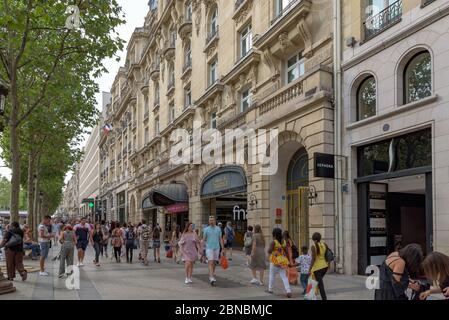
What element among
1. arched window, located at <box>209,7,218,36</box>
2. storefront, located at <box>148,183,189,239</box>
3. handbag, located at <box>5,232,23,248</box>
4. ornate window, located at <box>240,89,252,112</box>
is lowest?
handbag, located at <box>5,232,23,248</box>

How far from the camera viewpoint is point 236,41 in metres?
21.9

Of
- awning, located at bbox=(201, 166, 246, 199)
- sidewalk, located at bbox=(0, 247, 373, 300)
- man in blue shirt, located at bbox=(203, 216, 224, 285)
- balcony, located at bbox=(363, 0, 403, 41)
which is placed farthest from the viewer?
awning, located at bbox=(201, 166, 246, 199)

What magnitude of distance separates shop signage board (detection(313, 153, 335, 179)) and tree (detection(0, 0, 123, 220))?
7581 millimetres

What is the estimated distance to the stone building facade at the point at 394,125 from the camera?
1071cm

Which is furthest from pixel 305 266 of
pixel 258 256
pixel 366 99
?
pixel 366 99

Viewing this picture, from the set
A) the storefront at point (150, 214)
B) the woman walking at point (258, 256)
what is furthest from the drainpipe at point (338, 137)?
the storefront at point (150, 214)

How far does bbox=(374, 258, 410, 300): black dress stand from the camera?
5.16m

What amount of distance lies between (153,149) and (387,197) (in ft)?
85.0

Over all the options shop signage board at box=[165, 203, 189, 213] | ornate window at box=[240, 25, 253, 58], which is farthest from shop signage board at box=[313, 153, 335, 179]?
shop signage board at box=[165, 203, 189, 213]

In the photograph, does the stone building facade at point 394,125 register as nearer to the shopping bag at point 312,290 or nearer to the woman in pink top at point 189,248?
the shopping bag at point 312,290

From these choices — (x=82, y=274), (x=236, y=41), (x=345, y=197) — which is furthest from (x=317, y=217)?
(x=236, y=41)

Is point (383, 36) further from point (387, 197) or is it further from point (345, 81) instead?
point (387, 197)

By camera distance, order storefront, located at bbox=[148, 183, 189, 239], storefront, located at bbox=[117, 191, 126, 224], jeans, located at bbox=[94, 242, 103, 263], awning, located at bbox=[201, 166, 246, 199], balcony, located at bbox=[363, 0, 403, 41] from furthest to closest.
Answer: storefront, located at bbox=[117, 191, 126, 224]
storefront, located at bbox=[148, 183, 189, 239]
awning, located at bbox=[201, 166, 246, 199]
jeans, located at bbox=[94, 242, 103, 263]
balcony, located at bbox=[363, 0, 403, 41]

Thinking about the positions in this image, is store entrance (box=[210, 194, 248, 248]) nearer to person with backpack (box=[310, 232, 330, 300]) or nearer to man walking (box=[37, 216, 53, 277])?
man walking (box=[37, 216, 53, 277])
